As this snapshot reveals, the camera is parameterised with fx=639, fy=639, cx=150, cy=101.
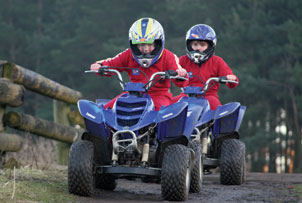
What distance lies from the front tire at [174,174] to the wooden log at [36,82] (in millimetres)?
3575

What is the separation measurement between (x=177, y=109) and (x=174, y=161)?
1.80ft

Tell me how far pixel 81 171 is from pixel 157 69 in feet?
6.30

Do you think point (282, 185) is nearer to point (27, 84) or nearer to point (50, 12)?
point (27, 84)

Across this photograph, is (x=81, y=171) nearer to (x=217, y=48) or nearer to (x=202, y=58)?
(x=202, y=58)

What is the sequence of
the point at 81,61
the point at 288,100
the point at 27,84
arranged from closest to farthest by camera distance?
the point at 27,84 < the point at 288,100 < the point at 81,61

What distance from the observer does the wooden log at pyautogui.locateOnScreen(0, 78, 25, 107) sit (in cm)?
895

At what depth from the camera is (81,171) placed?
251 inches

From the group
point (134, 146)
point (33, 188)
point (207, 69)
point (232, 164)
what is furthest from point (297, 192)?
point (33, 188)

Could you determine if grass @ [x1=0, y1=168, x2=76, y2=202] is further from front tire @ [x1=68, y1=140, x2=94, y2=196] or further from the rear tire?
the rear tire

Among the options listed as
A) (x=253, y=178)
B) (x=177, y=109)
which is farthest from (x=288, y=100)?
(x=177, y=109)

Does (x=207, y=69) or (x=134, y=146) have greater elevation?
(x=207, y=69)

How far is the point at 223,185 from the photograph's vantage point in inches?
354

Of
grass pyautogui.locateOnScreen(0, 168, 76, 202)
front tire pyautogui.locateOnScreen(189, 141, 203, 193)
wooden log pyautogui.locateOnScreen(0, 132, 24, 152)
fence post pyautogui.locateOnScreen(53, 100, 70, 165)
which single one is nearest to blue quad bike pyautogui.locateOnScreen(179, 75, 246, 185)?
front tire pyautogui.locateOnScreen(189, 141, 203, 193)

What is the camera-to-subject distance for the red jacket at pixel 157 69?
294 inches
